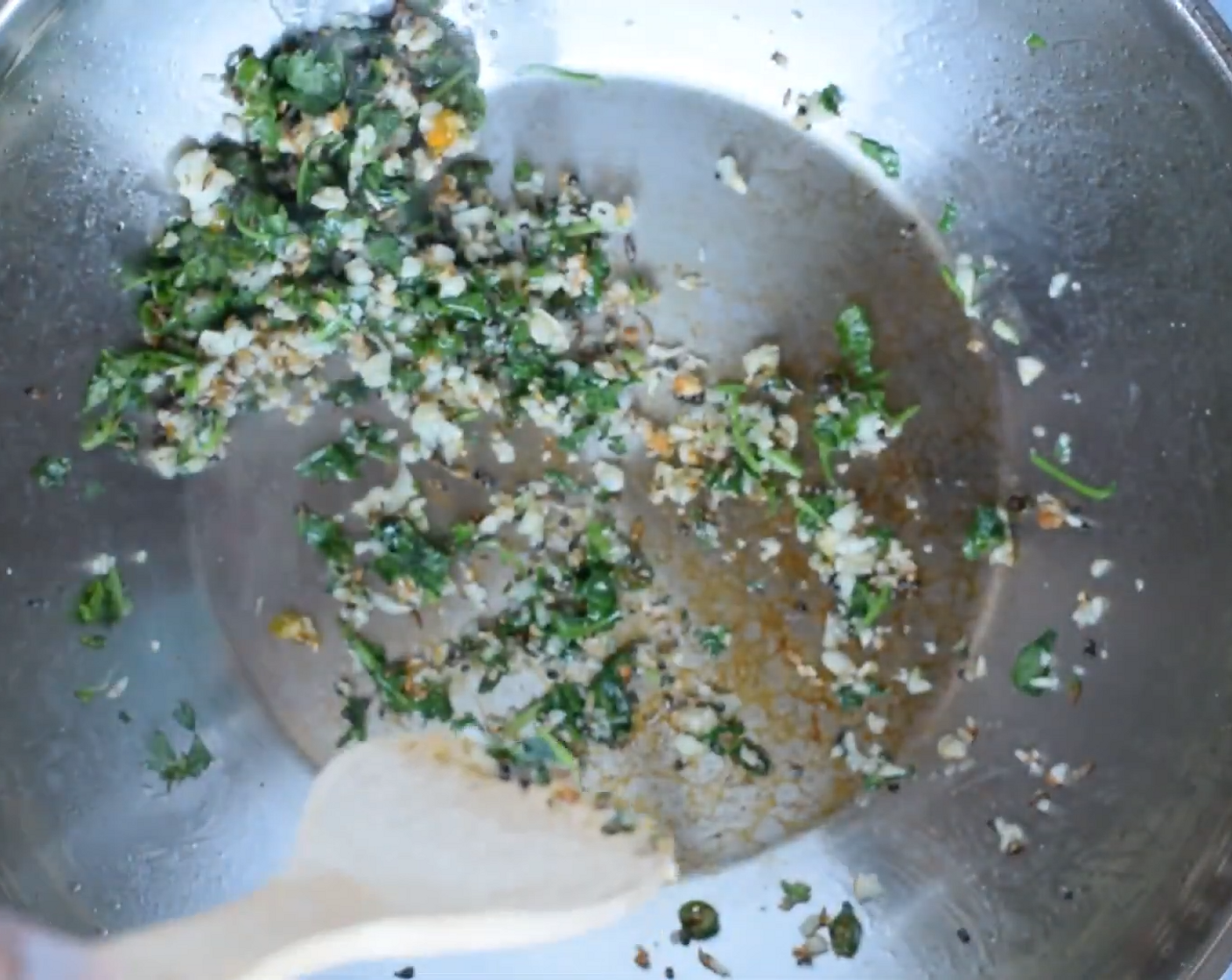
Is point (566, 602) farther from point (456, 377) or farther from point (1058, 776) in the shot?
point (1058, 776)

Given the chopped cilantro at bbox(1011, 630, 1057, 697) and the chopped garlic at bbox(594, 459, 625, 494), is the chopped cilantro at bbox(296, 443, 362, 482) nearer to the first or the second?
the chopped garlic at bbox(594, 459, 625, 494)

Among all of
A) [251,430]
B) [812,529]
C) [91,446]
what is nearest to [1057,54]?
[812,529]

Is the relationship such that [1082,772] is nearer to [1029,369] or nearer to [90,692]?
Answer: [1029,369]

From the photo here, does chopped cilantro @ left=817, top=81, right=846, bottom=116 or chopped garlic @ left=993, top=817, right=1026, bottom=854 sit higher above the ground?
chopped cilantro @ left=817, top=81, right=846, bottom=116

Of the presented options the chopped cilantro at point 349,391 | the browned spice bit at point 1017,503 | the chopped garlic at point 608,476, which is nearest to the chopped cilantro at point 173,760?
the chopped cilantro at point 349,391

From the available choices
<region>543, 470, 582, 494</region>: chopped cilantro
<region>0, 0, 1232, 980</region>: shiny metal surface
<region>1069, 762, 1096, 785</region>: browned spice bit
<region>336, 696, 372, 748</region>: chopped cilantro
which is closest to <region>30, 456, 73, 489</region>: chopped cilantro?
<region>0, 0, 1232, 980</region>: shiny metal surface
